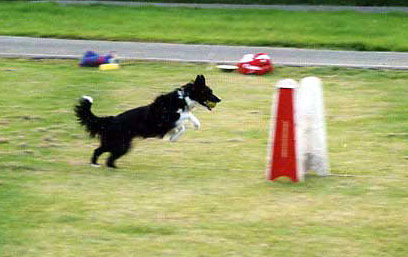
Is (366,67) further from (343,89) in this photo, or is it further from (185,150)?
(185,150)

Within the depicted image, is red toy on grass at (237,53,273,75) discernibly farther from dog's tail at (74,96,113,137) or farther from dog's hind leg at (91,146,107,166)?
dog's hind leg at (91,146,107,166)

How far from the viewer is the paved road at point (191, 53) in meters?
17.1

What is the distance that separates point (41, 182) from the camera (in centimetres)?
884

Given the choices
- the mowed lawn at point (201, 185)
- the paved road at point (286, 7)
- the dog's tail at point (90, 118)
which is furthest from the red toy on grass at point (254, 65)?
the paved road at point (286, 7)

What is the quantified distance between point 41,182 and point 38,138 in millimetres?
2347

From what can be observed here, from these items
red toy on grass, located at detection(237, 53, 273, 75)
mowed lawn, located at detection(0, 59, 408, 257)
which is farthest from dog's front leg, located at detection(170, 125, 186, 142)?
red toy on grass, located at detection(237, 53, 273, 75)

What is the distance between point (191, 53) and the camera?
18047 mm

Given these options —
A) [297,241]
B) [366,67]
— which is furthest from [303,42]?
[297,241]

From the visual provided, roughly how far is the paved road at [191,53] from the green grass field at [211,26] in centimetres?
56

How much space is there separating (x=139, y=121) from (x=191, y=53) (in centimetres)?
818

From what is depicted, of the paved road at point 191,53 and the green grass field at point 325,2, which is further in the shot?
the green grass field at point 325,2

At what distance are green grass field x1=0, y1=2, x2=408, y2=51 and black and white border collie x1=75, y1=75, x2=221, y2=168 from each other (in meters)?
9.04

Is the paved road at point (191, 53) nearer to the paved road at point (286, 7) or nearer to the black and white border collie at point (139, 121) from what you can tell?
the paved road at point (286, 7)

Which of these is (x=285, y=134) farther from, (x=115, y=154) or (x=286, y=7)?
(x=286, y=7)
